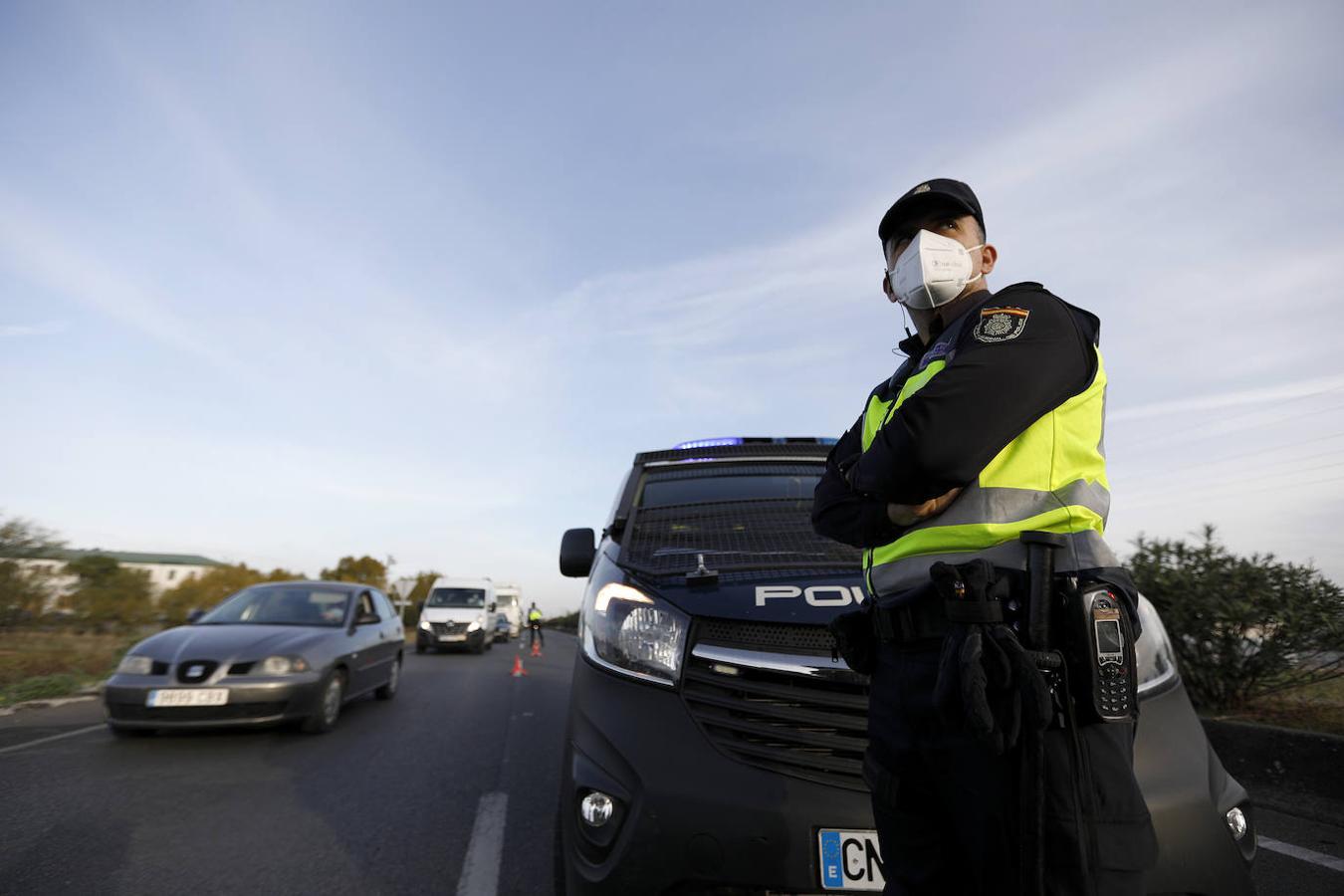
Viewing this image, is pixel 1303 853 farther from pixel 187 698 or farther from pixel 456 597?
pixel 456 597

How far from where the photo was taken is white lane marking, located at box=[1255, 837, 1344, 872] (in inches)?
126

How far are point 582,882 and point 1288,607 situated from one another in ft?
18.4

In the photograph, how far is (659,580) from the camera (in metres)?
2.61

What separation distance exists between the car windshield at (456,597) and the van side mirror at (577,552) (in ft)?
54.1

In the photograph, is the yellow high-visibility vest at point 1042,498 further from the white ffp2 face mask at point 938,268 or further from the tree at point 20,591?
the tree at point 20,591

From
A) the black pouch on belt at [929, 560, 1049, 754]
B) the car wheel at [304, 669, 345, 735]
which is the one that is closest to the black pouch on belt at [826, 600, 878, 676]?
the black pouch on belt at [929, 560, 1049, 754]

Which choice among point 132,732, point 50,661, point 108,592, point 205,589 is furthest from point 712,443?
point 205,589

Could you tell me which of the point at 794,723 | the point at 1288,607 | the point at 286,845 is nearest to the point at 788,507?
the point at 794,723

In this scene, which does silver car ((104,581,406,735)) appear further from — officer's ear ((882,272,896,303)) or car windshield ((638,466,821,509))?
officer's ear ((882,272,896,303))

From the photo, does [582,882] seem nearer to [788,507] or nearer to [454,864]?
[454,864]

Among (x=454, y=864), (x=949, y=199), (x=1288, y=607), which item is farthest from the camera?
(x=1288, y=607)

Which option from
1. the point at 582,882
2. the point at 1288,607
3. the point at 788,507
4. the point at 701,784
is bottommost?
the point at 582,882

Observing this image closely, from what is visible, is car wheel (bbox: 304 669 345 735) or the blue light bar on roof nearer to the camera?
the blue light bar on roof

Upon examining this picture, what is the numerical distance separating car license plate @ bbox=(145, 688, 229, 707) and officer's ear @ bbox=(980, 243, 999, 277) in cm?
610
